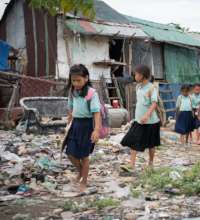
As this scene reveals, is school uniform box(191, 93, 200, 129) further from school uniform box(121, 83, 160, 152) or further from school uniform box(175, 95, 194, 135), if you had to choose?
school uniform box(121, 83, 160, 152)

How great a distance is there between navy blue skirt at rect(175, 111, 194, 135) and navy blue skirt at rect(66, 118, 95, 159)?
6.08 m

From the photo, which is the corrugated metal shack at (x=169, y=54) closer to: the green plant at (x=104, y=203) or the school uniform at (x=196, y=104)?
the school uniform at (x=196, y=104)

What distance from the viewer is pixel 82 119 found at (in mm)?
5922

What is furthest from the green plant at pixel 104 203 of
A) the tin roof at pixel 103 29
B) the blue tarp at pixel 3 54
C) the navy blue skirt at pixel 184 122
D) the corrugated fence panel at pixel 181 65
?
the corrugated fence panel at pixel 181 65

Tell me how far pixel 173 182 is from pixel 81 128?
1.28 m

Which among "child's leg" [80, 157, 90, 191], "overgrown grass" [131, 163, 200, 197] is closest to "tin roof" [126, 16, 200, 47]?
"overgrown grass" [131, 163, 200, 197]

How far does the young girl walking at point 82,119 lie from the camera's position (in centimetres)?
575

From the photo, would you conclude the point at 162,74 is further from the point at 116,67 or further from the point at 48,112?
the point at 48,112

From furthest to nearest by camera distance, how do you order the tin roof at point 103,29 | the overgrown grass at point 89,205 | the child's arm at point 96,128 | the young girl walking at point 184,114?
the tin roof at point 103,29, the young girl walking at point 184,114, the child's arm at point 96,128, the overgrown grass at point 89,205

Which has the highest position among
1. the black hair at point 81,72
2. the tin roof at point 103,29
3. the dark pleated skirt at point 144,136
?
the tin roof at point 103,29

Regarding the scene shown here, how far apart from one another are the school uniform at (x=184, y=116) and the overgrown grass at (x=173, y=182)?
548 cm

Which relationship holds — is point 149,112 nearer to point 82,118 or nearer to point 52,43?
point 82,118

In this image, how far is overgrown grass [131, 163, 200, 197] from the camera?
5.32m

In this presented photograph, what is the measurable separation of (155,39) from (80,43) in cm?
393
